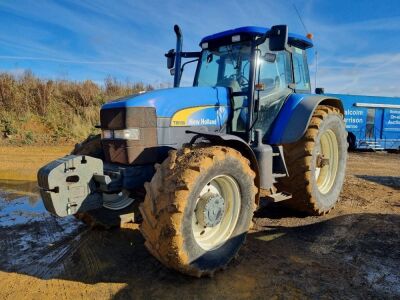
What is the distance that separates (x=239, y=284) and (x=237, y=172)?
1.06m

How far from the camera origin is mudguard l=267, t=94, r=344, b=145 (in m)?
4.94

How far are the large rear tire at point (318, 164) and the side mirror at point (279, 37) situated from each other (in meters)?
1.49

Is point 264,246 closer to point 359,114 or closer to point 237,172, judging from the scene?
point 237,172

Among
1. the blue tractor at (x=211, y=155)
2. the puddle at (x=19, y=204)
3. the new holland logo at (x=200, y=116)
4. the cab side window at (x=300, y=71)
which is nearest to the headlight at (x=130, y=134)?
the blue tractor at (x=211, y=155)

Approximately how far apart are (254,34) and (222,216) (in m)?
2.35

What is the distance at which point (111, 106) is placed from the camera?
408 centimetres

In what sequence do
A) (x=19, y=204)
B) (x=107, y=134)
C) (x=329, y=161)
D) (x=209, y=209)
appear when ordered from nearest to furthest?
(x=209, y=209)
(x=107, y=134)
(x=329, y=161)
(x=19, y=204)

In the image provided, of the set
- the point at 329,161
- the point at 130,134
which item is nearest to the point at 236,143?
the point at 130,134

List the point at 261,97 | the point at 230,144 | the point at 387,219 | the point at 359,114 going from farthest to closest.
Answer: the point at 359,114 → the point at 387,219 → the point at 261,97 → the point at 230,144

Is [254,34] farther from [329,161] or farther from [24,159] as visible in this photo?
[24,159]

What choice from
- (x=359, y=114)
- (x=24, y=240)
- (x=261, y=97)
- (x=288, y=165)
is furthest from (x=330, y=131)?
(x=359, y=114)

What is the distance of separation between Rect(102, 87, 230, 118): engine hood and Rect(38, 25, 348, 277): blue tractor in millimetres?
12

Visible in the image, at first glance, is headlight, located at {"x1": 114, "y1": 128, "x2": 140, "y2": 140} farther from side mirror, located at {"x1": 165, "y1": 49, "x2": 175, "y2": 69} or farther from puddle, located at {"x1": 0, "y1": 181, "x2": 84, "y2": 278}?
side mirror, located at {"x1": 165, "y1": 49, "x2": 175, "y2": 69}

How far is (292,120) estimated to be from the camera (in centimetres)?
506
